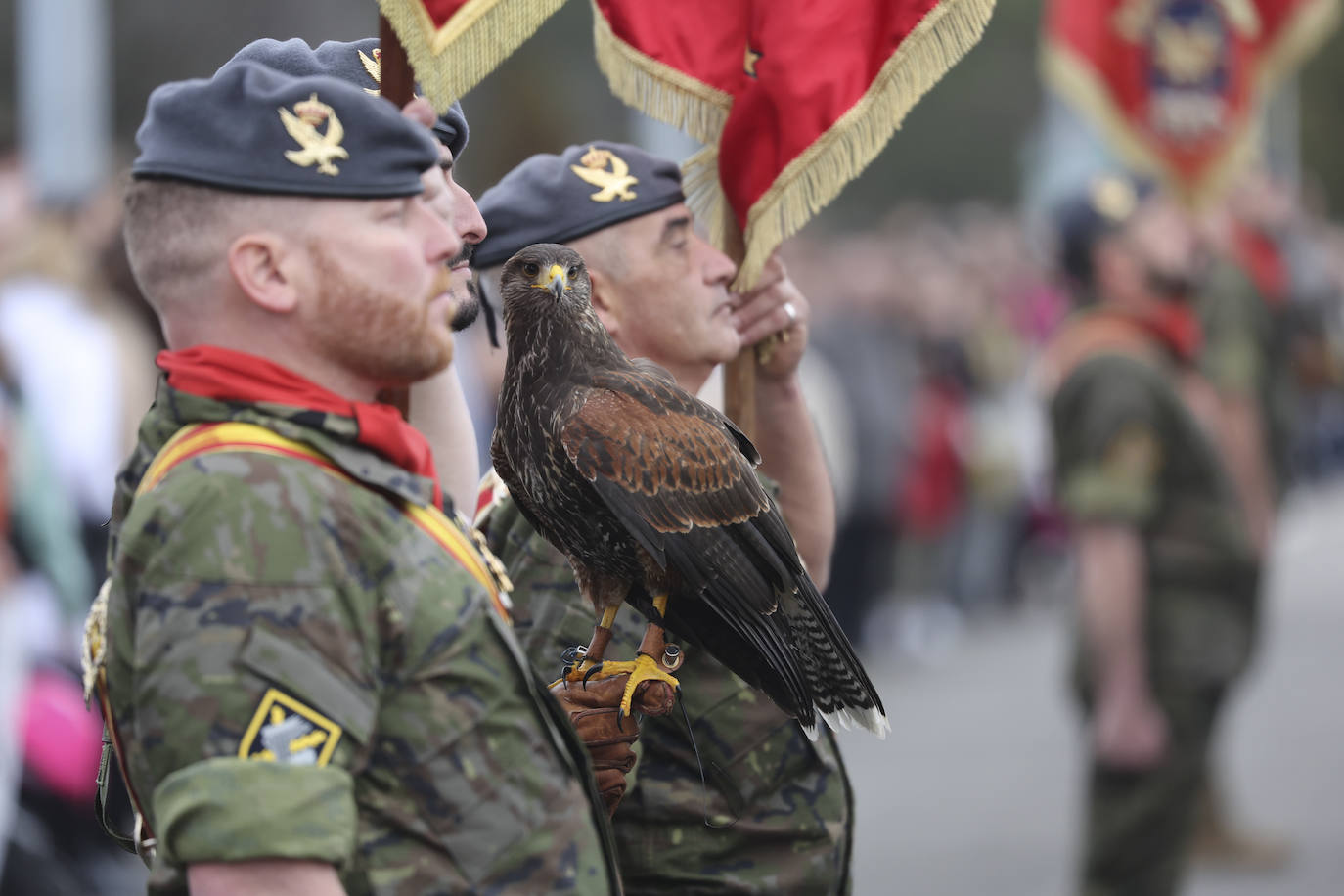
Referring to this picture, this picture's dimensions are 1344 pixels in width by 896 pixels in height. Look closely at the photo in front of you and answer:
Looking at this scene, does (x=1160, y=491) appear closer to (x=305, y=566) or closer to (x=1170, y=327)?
(x=1170, y=327)

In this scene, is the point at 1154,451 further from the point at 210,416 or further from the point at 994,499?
the point at 994,499

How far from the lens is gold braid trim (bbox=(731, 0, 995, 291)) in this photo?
3057mm

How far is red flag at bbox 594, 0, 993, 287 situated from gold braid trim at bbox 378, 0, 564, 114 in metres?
0.60

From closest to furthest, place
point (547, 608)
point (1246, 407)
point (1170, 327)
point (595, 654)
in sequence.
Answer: point (595, 654)
point (547, 608)
point (1170, 327)
point (1246, 407)

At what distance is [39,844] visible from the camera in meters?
5.64

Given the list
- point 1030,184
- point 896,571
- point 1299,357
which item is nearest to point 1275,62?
point 1299,357

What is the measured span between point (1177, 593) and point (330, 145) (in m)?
4.73

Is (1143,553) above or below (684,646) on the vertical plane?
below

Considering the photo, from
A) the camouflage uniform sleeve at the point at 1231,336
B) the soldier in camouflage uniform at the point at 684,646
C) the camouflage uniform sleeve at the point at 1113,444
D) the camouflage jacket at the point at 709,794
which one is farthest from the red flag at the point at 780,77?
the camouflage uniform sleeve at the point at 1231,336

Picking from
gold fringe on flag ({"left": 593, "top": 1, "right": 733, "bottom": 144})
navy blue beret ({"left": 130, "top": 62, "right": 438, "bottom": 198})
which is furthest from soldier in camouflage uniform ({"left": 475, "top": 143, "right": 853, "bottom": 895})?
navy blue beret ({"left": 130, "top": 62, "right": 438, "bottom": 198})

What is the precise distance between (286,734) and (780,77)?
63.2 inches

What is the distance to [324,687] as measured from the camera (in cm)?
197

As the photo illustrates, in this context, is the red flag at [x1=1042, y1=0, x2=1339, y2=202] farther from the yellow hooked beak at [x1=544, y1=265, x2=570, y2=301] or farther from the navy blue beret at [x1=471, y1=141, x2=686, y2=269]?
the yellow hooked beak at [x1=544, y1=265, x2=570, y2=301]

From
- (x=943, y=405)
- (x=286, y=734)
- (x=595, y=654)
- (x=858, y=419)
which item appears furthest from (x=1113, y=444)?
(x=943, y=405)
